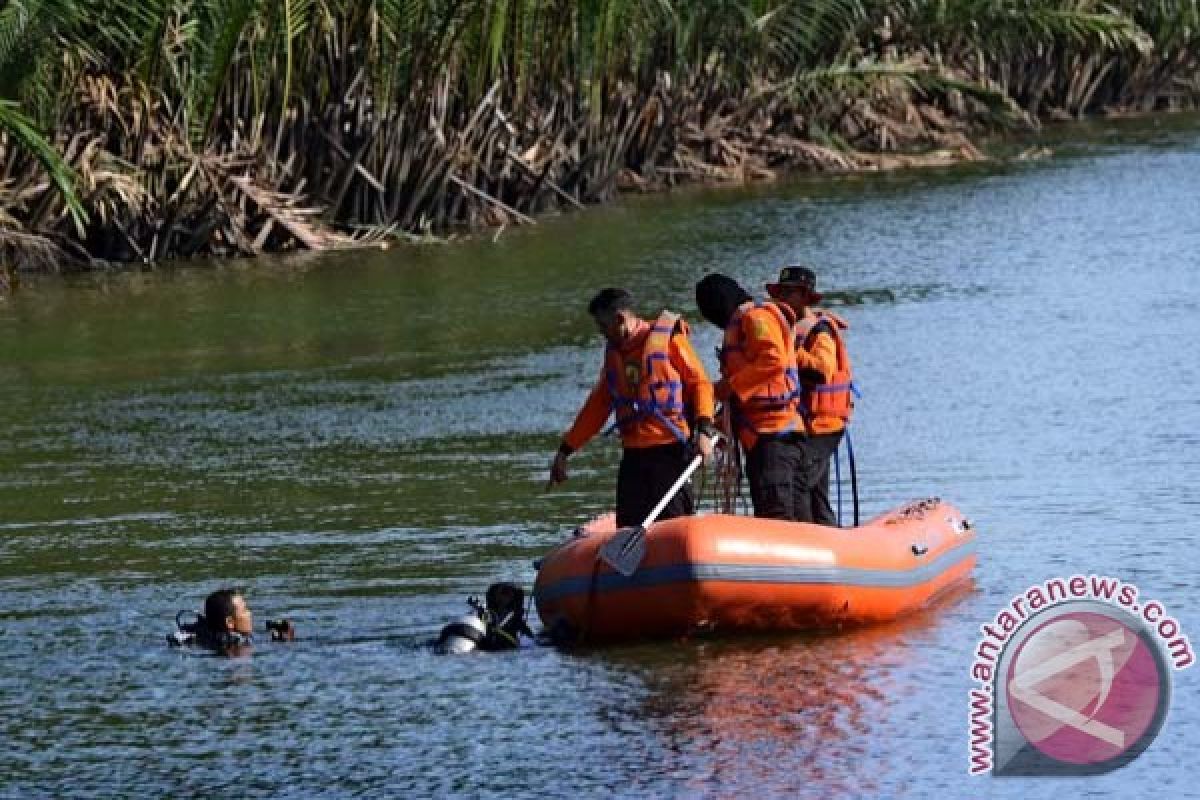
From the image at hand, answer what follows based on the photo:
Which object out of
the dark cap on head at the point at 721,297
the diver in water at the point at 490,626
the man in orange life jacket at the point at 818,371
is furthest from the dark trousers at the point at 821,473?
the diver in water at the point at 490,626

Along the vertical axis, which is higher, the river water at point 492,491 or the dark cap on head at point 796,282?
the dark cap on head at point 796,282

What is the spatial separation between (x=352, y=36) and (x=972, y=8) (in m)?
10.8

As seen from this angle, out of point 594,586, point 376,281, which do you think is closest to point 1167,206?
point 376,281

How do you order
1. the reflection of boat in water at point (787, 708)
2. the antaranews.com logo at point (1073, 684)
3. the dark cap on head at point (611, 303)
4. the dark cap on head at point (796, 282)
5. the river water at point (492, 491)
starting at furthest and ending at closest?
the dark cap on head at point (796, 282)
the dark cap on head at point (611, 303)
the river water at point (492, 491)
the antaranews.com logo at point (1073, 684)
the reflection of boat in water at point (787, 708)

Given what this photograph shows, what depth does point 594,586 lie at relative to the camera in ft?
35.8

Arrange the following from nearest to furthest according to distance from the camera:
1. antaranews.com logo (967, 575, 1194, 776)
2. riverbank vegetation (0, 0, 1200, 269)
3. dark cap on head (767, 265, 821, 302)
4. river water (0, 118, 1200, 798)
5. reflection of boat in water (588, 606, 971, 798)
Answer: reflection of boat in water (588, 606, 971, 798) → antaranews.com logo (967, 575, 1194, 776) → river water (0, 118, 1200, 798) → dark cap on head (767, 265, 821, 302) → riverbank vegetation (0, 0, 1200, 269)

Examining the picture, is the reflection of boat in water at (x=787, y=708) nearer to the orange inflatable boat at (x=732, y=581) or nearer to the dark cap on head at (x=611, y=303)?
the orange inflatable boat at (x=732, y=581)

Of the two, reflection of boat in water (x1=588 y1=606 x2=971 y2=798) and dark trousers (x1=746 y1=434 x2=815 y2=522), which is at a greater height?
dark trousers (x1=746 y1=434 x2=815 y2=522)

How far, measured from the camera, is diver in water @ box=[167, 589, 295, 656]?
11133 millimetres

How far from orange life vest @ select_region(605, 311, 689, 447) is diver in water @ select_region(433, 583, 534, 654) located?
3.06 feet

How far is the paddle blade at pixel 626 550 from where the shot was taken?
1071cm

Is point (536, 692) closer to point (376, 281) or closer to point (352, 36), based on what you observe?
point (376, 281)

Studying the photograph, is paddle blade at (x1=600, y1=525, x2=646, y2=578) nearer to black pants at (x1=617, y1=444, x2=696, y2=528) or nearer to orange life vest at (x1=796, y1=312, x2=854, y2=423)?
black pants at (x1=617, y1=444, x2=696, y2=528)

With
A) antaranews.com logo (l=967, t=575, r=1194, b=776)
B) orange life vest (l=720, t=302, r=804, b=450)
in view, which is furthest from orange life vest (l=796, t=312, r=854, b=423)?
antaranews.com logo (l=967, t=575, r=1194, b=776)
